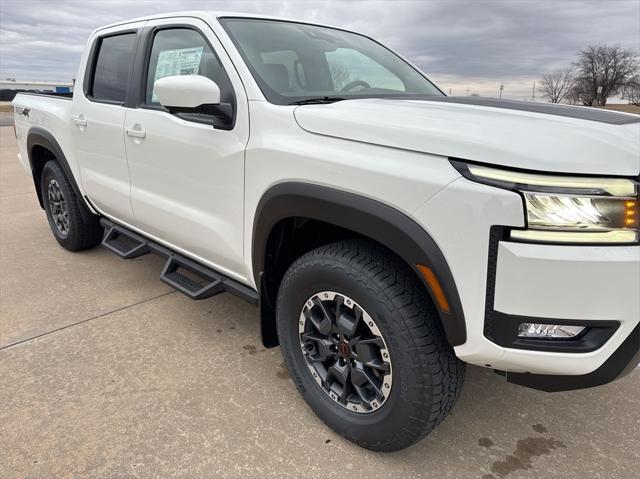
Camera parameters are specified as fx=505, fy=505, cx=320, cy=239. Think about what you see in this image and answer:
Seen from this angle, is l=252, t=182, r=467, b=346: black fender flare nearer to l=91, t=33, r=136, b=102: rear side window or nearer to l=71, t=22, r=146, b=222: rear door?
l=71, t=22, r=146, b=222: rear door

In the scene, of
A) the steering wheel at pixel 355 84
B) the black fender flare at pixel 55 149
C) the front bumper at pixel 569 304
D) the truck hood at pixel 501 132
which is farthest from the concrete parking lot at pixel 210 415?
the steering wheel at pixel 355 84

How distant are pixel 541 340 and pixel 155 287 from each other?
304cm

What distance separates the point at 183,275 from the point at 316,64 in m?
1.48

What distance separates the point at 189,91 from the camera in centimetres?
223

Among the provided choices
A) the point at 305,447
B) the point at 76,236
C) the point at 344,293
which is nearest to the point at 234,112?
the point at 344,293

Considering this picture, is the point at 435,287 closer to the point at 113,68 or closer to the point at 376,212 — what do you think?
the point at 376,212

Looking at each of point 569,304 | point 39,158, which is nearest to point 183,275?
point 569,304

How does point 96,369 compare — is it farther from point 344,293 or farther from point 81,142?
point 81,142

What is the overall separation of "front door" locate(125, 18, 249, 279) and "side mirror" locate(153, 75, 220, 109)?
0.14m

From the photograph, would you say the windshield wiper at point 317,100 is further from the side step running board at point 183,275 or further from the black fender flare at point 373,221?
the side step running board at point 183,275

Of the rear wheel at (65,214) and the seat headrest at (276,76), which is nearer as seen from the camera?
the seat headrest at (276,76)

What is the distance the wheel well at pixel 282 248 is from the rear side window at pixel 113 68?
1712 mm

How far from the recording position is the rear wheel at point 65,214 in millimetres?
4352

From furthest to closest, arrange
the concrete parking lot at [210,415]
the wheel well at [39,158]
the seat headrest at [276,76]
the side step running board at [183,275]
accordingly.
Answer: the wheel well at [39,158] → the side step running board at [183,275] → the seat headrest at [276,76] → the concrete parking lot at [210,415]
